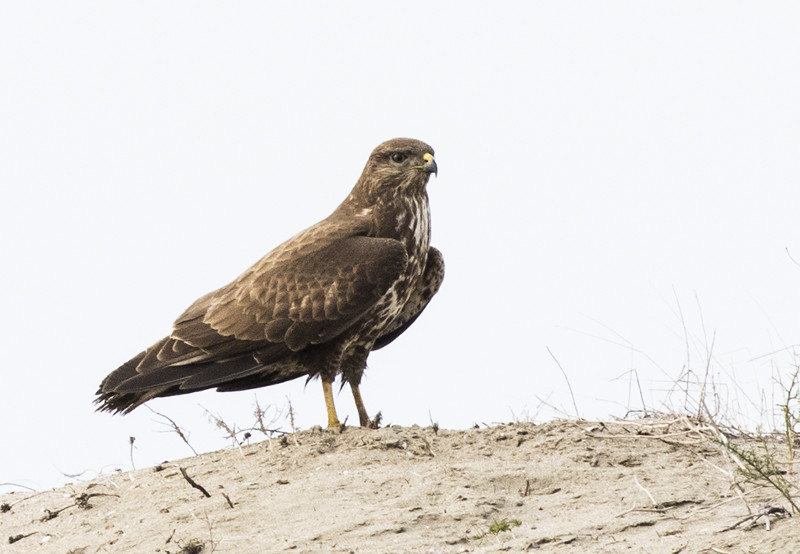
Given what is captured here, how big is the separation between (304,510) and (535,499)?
1.24 meters

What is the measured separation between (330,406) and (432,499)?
1.73 m

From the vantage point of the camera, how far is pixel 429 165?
8.08 meters

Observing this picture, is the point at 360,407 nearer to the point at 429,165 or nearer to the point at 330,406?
the point at 330,406

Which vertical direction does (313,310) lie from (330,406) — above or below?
above

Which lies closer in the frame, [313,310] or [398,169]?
[313,310]

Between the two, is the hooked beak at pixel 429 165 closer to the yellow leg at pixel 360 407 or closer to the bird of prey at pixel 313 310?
the bird of prey at pixel 313 310

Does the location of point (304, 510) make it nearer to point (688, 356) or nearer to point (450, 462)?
point (450, 462)

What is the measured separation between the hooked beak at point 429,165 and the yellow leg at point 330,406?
171 cm

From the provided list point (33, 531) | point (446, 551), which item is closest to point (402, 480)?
point (446, 551)

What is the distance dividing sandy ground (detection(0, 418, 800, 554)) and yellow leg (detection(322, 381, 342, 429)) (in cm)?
19

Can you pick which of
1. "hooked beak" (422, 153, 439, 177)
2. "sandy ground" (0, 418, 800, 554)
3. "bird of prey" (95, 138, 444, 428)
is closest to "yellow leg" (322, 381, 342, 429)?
"bird of prey" (95, 138, 444, 428)

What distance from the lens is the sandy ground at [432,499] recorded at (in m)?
5.37

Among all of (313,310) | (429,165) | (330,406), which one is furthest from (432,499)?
(429,165)

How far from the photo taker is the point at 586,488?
6047mm
